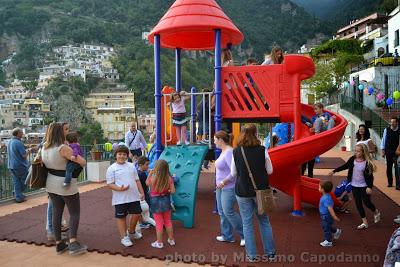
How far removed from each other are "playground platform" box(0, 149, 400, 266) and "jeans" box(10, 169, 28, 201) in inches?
29.6

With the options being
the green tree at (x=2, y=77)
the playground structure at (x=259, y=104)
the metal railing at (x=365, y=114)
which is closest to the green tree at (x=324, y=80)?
the metal railing at (x=365, y=114)

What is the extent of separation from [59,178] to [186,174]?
2285 mm

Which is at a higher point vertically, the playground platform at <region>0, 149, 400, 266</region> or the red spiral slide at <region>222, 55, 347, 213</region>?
the red spiral slide at <region>222, 55, 347, 213</region>

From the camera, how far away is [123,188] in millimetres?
5133

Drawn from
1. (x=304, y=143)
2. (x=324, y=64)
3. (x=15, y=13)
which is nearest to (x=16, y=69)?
(x=15, y=13)

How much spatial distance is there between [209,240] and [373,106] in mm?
20965

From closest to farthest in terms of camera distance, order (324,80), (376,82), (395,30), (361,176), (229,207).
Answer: (229,207)
(361,176)
(376,82)
(395,30)
(324,80)

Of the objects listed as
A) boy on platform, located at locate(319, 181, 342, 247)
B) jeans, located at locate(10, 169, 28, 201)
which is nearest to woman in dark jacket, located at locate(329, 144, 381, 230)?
boy on platform, located at locate(319, 181, 342, 247)

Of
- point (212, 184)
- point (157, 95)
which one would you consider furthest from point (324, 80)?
point (157, 95)

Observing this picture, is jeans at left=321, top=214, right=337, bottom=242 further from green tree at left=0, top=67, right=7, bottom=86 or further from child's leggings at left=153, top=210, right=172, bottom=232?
green tree at left=0, top=67, right=7, bottom=86

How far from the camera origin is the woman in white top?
500 cm

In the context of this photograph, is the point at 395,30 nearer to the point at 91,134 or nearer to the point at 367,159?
the point at 367,159

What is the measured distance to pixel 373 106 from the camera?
76.0 feet

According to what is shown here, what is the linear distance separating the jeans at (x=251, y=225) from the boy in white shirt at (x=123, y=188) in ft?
5.29
